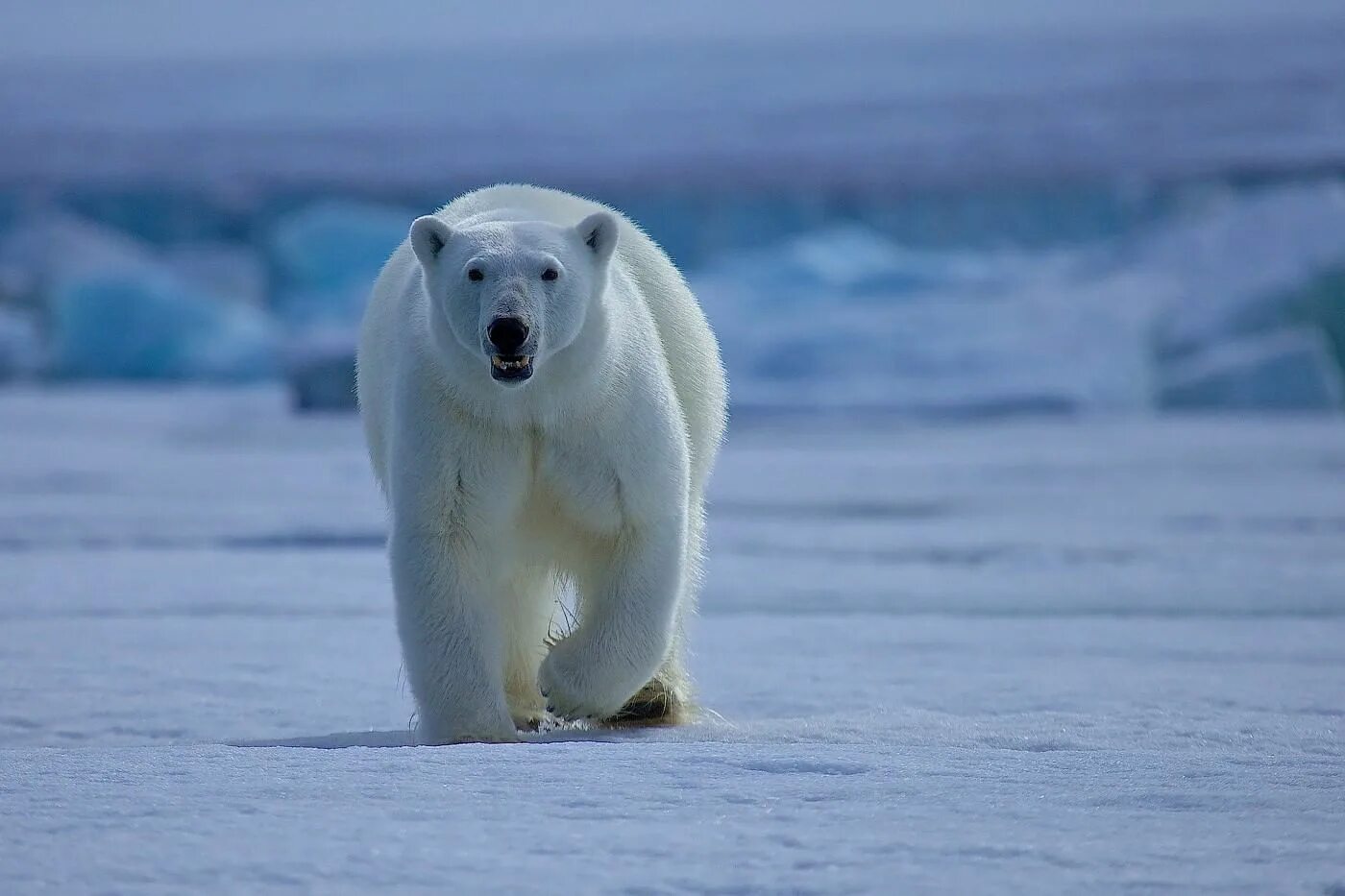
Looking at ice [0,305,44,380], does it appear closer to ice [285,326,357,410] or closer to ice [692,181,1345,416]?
ice [285,326,357,410]

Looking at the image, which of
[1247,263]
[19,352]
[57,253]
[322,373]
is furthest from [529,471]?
[57,253]

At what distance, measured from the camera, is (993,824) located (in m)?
1.89

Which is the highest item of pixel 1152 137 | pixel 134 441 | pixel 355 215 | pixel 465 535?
pixel 1152 137

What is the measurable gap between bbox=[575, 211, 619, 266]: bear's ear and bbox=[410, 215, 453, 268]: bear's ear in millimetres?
243

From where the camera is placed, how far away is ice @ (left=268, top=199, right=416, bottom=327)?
16328mm

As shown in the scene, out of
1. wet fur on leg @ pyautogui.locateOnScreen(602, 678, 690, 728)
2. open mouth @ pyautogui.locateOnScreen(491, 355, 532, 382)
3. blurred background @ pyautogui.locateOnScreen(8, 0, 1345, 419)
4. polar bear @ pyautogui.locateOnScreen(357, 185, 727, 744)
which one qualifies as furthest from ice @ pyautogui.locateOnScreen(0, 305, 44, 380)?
open mouth @ pyautogui.locateOnScreen(491, 355, 532, 382)

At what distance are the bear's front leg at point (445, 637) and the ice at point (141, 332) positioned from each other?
1252 centimetres

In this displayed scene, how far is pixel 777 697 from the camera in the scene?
11.9ft

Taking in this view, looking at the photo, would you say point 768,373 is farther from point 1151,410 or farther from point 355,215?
point 355,215

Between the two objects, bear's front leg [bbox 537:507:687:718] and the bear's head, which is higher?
the bear's head

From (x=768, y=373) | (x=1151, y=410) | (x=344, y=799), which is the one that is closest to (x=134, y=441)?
(x=768, y=373)

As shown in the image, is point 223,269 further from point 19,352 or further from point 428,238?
point 428,238

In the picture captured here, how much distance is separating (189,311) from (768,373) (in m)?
5.52

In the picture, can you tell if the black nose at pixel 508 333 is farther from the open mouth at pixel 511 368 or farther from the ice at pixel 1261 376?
the ice at pixel 1261 376
